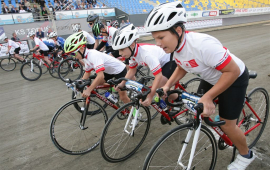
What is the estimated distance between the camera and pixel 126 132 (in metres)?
2.97

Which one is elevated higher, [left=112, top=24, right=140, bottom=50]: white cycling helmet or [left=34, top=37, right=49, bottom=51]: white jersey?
[left=112, top=24, right=140, bottom=50]: white cycling helmet

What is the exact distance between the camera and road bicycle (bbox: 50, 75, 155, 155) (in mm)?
3100

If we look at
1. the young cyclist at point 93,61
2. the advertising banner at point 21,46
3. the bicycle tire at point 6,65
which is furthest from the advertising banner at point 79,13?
the young cyclist at point 93,61

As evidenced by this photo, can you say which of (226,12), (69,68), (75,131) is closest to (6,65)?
(69,68)

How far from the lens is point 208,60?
5.78 ft

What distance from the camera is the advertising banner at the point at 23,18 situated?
44.8ft

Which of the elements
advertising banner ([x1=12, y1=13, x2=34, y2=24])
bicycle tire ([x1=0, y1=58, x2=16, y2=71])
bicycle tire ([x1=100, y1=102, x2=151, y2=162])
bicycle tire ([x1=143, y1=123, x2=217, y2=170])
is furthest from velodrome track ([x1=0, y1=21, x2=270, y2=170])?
advertising banner ([x1=12, y1=13, x2=34, y2=24])

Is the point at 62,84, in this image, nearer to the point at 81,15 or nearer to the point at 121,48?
the point at 121,48

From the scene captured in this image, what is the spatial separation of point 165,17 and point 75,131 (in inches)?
111

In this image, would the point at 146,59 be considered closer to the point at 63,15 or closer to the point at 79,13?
the point at 63,15

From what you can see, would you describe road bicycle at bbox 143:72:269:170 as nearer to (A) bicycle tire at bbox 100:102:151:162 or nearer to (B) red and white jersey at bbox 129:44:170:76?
(A) bicycle tire at bbox 100:102:151:162

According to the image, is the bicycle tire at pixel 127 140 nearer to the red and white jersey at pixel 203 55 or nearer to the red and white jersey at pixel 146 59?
the red and white jersey at pixel 146 59

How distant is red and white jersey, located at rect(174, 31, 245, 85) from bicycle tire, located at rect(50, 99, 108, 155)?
184 centimetres

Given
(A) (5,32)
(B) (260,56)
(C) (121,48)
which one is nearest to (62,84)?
(C) (121,48)
